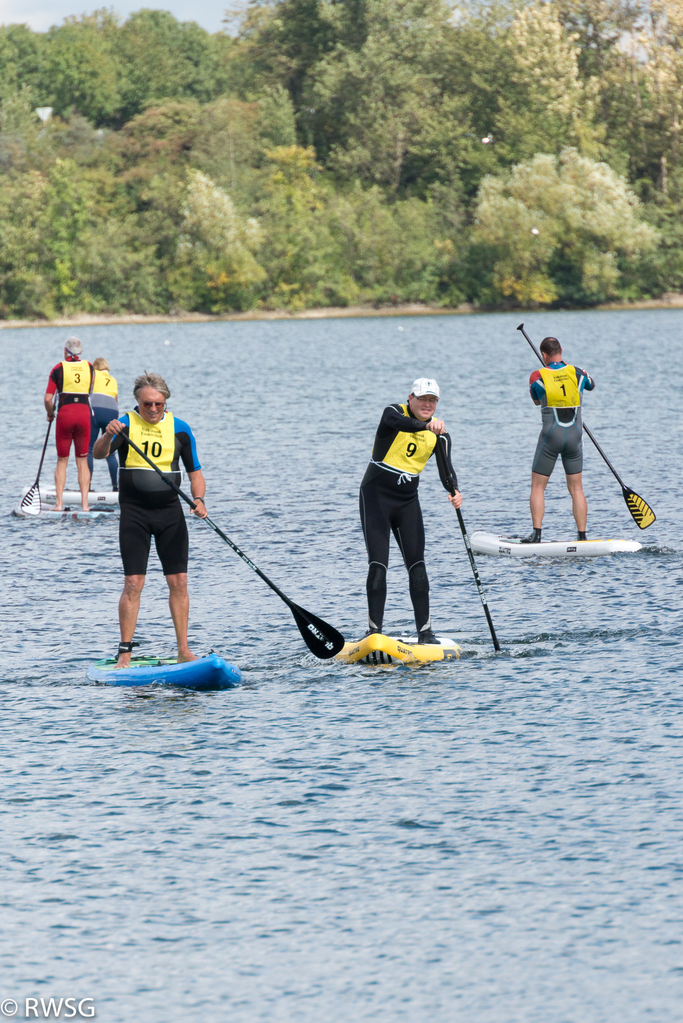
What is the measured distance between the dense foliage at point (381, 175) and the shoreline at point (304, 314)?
2.09ft

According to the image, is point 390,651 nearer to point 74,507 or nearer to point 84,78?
point 74,507

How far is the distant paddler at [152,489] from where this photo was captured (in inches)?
424

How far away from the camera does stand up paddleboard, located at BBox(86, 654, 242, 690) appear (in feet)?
37.1

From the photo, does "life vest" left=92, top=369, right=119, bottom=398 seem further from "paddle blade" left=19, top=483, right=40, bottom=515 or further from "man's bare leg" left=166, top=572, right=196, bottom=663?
"man's bare leg" left=166, top=572, right=196, bottom=663

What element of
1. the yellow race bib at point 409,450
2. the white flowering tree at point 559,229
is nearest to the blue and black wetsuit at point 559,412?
the yellow race bib at point 409,450

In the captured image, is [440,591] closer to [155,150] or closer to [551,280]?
[551,280]

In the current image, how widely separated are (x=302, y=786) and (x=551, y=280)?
89.6 meters

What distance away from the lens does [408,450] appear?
11.7m

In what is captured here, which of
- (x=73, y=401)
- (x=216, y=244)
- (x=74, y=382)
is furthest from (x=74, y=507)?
(x=216, y=244)

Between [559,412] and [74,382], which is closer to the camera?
[559,412]

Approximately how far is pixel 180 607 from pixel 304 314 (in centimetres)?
9113

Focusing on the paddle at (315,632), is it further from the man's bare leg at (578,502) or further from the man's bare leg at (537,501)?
the man's bare leg at (578,502)

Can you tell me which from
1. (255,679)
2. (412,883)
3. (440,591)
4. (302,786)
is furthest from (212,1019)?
(440,591)

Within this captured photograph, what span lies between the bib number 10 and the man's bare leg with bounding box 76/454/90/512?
8.61 m
